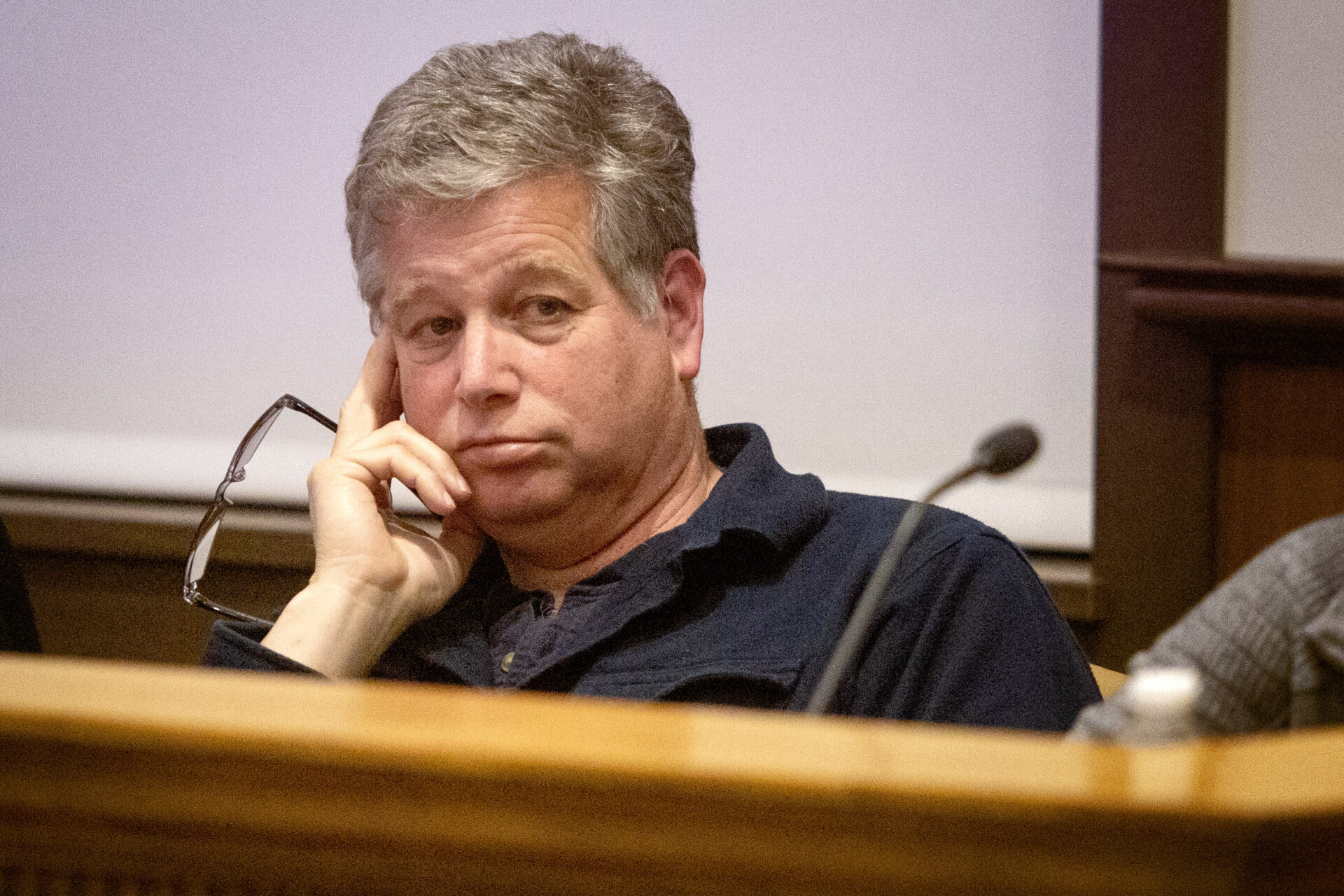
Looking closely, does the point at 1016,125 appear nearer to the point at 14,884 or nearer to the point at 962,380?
the point at 962,380

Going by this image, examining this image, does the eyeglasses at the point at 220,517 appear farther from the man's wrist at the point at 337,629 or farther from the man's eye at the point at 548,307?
the man's eye at the point at 548,307

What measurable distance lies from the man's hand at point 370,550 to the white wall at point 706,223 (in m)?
0.69

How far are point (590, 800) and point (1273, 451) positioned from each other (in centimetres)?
145

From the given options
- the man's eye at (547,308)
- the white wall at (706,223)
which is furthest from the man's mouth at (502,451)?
the white wall at (706,223)

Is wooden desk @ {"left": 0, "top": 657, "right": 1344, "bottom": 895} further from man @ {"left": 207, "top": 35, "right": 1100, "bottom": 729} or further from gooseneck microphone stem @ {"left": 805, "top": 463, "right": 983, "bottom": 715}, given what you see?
man @ {"left": 207, "top": 35, "right": 1100, "bottom": 729}

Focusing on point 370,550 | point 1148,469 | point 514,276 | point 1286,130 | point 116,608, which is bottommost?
point 116,608

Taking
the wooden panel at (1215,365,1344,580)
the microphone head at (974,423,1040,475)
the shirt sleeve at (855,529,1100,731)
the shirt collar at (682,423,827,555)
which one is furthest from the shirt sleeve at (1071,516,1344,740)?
the wooden panel at (1215,365,1344,580)

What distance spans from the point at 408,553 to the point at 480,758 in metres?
0.73

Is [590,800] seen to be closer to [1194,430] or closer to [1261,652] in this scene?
[1261,652]

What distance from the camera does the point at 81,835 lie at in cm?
42

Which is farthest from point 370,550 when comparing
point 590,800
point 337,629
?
point 590,800

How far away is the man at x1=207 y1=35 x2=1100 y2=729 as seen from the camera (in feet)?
3.08

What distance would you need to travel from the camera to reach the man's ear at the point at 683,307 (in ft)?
3.77

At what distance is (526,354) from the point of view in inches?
40.7
